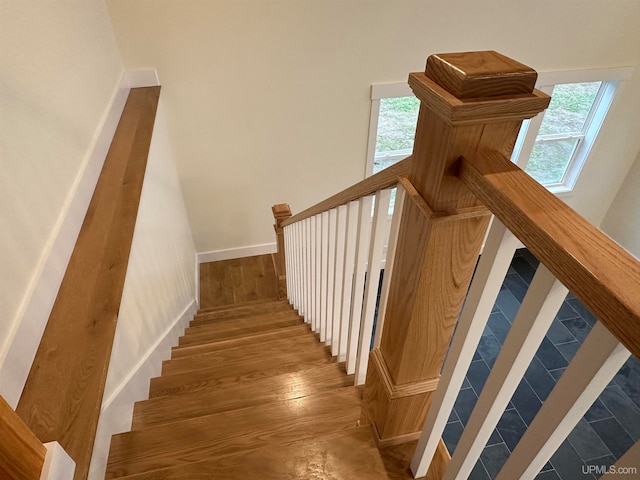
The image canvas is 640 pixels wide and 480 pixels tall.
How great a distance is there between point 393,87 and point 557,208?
2.96m

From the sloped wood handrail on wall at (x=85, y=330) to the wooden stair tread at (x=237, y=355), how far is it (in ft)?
2.74

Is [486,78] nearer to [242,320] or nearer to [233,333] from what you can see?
[233,333]

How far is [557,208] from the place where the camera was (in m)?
0.54

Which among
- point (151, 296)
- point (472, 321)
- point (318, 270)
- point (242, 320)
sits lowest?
point (242, 320)

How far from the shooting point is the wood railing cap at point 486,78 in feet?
2.04

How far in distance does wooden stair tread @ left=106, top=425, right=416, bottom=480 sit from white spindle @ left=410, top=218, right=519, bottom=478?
141 millimetres

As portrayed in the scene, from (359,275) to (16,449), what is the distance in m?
1.03

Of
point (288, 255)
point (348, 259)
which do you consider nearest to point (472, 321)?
point (348, 259)

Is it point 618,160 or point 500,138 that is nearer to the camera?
point 500,138

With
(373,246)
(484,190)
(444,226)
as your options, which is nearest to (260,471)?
(373,246)

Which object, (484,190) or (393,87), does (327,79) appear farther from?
(484,190)

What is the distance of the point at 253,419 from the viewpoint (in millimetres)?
1472

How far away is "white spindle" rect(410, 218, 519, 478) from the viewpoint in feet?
2.07

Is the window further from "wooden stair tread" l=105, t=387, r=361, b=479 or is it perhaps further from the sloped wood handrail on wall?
"wooden stair tread" l=105, t=387, r=361, b=479
